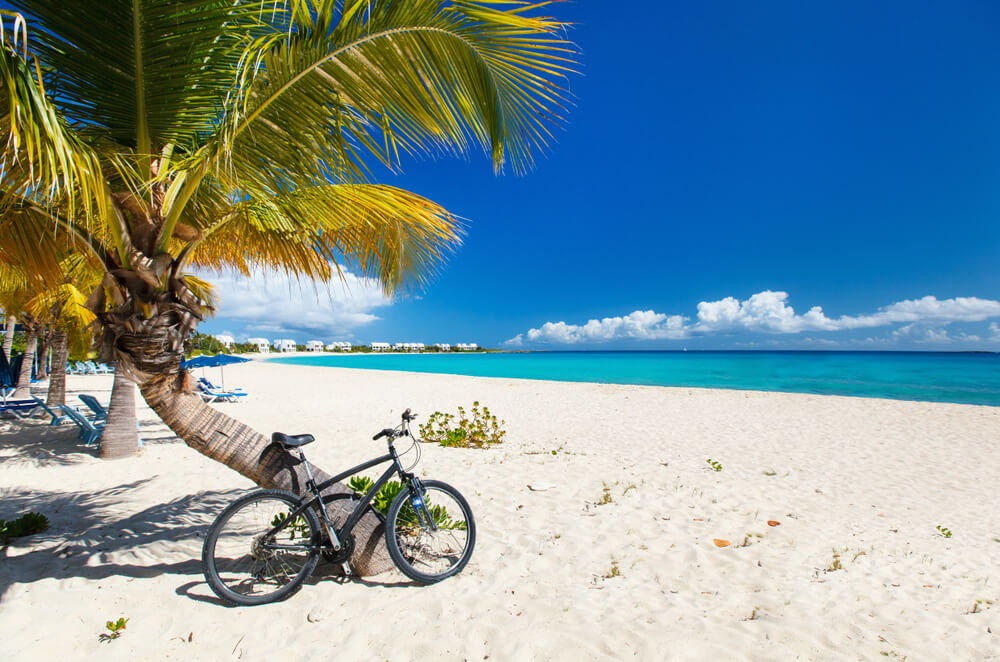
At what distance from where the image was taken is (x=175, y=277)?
2.95m

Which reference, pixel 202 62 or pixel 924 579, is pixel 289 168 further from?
pixel 924 579

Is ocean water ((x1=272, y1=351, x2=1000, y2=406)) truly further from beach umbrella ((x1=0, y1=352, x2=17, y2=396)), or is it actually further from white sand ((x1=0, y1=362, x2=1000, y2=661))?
beach umbrella ((x1=0, y1=352, x2=17, y2=396))

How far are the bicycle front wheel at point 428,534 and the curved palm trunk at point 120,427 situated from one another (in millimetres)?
6021

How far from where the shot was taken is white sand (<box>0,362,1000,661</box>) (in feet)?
8.75

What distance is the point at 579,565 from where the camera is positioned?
3.73 meters

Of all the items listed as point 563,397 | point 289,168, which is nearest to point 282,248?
point 289,168

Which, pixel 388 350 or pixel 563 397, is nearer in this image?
pixel 563 397

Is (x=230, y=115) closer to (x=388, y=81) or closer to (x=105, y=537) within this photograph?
(x=388, y=81)

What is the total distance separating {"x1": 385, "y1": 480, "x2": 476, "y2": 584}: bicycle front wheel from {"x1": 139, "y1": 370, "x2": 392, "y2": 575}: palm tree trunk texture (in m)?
0.21

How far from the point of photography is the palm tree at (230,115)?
256 cm

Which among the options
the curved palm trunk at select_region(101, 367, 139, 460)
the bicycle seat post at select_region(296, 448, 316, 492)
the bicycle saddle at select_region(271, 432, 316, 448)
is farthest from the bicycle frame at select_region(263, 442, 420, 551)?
the curved palm trunk at select_region(101, 367, 139, 460)

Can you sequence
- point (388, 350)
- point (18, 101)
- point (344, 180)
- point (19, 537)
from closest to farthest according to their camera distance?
point (18, 101), point (344, 180), point (19, 537), point (388, 350)

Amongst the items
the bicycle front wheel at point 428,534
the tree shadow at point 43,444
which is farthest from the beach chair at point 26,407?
the bicycle front wheel at point 428,534

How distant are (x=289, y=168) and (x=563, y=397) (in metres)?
16.1
